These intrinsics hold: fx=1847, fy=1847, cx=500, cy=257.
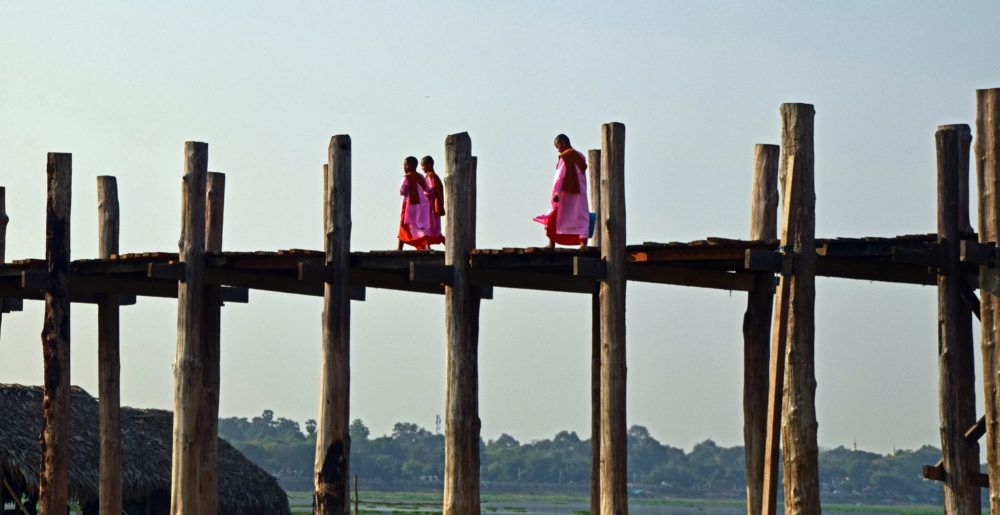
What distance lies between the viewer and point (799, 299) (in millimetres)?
13367

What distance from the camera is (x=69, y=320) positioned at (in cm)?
1714

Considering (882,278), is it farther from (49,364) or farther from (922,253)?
(49,364)

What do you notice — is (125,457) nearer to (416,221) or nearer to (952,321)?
(416,221)

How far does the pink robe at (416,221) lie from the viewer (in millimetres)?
17125

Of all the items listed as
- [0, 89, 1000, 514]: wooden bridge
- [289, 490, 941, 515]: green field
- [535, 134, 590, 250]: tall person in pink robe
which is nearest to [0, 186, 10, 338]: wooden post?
[0, 89, 1000, 514]: wooden bridge

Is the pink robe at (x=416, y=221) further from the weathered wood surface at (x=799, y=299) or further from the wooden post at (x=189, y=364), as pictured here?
the weathered wood surface at (x=799, y=299)

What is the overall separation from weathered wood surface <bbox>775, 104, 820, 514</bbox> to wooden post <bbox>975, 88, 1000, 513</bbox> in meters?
1.22

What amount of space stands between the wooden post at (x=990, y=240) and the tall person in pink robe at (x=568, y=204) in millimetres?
3502

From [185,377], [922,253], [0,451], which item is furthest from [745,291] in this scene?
[0,451]

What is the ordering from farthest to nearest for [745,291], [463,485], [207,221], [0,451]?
1. [0,451]
2. [207,221]
3. [745,291]
4. [463,485]

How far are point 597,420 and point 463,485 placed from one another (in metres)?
2.23

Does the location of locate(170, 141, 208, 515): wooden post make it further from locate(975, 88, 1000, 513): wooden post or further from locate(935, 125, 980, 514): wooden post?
locate(975, 88, 1000, 513): wooden post

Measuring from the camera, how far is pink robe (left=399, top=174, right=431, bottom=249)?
17125 mm

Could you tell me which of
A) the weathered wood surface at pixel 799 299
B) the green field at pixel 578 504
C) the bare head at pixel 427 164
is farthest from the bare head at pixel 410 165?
the green field at pixel 578 504
